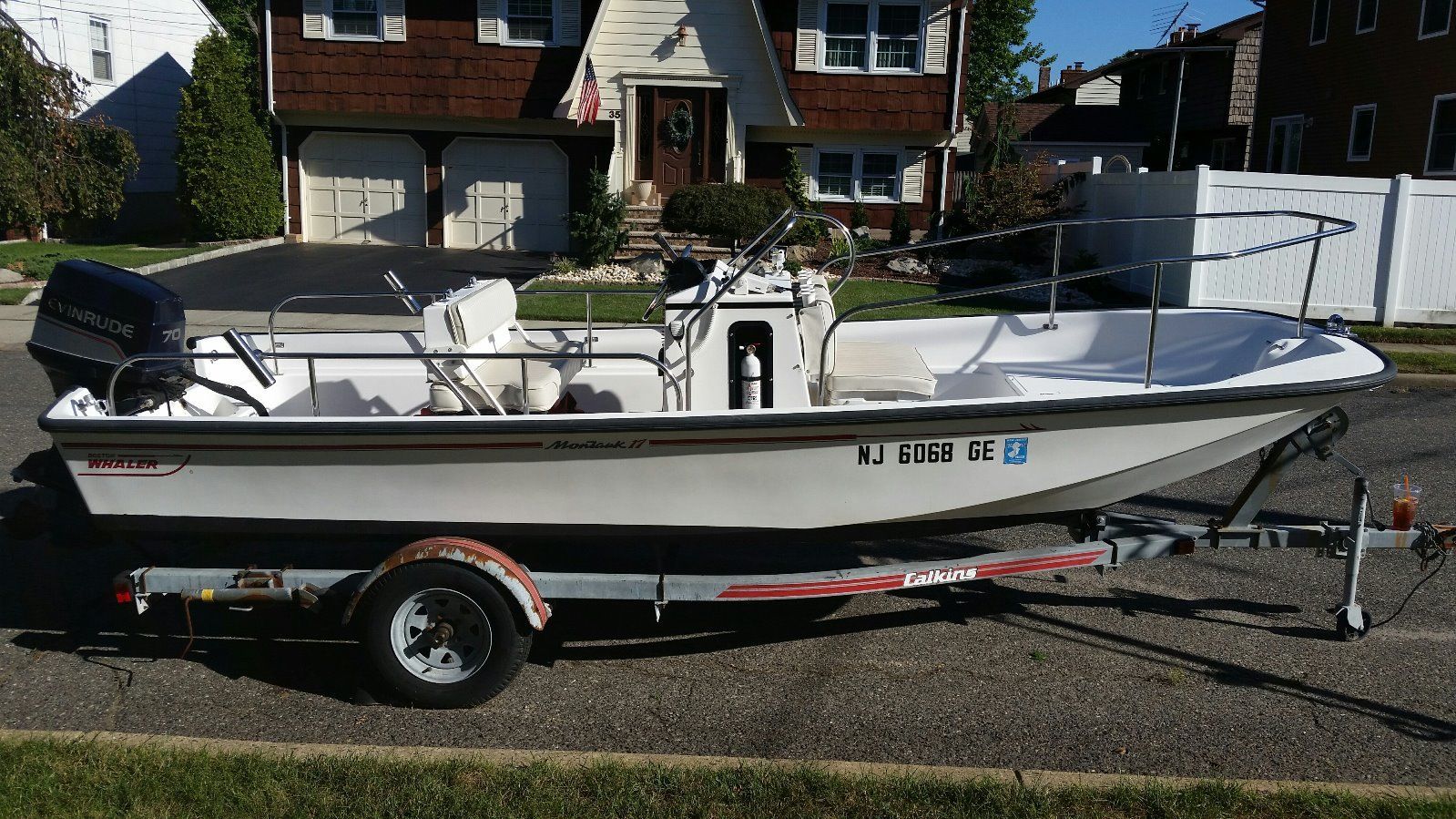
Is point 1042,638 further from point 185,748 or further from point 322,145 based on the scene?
point 322,145

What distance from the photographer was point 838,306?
49.1 feet

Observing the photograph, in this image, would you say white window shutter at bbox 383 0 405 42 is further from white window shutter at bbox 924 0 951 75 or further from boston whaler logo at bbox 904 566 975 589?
boston whaler logo at bbox 904 566 975 589

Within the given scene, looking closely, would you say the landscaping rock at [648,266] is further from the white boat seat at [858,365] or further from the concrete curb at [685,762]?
the concrete curb at [685,762]

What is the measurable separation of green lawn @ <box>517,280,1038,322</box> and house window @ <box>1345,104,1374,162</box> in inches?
448

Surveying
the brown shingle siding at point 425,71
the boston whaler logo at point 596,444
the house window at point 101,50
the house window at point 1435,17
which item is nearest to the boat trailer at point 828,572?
the boston whaler logo at point 596,444

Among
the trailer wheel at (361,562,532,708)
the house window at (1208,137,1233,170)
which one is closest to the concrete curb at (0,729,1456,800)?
the trailer wheel at (361,562,532,708)

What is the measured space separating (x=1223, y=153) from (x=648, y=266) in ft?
76.9

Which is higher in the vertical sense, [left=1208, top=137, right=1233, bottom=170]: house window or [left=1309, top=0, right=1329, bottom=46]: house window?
[left=1309, top=0, right=1329, bottom=46]: house window

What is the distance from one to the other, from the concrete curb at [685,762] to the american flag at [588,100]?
16635 mm

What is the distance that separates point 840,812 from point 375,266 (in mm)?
17219

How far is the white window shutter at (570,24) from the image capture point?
2148 cm

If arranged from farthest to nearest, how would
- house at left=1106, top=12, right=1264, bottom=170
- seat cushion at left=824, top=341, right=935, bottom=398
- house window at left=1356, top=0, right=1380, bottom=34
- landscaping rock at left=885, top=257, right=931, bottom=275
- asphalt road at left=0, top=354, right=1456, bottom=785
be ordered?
house at left=1106, top=12, right=1264, bottom=170 < house window at left=1356, top=0, right=1380, bottom=34 < landscaping rock at left=885, top=257, right=931, bottom=275 < seat cushion at left=824, top=341, right=935, bottom=398 < asphalt road at left=0, top=354, right=1456, bottom=785

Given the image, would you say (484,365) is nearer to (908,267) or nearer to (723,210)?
(723,210)

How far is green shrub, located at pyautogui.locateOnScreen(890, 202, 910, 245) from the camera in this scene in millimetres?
22203
